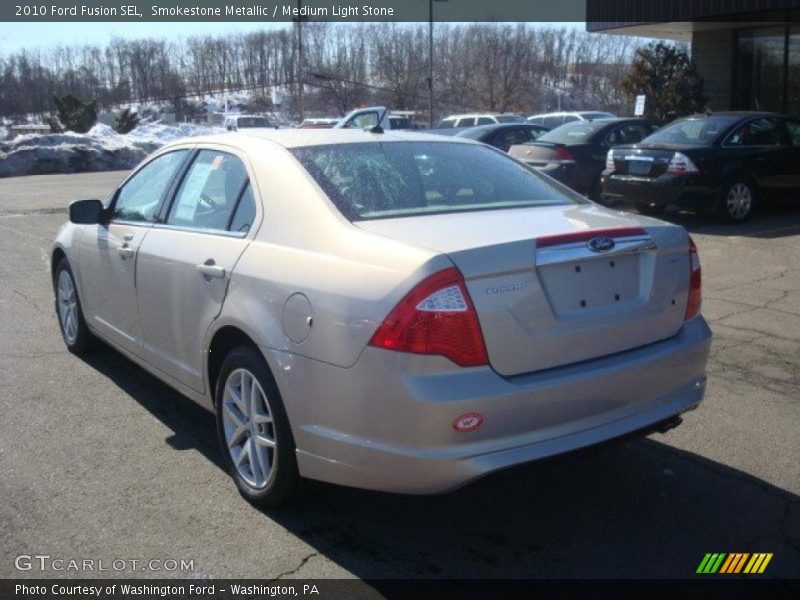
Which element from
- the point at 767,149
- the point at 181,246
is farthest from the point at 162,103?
the point at 181,246

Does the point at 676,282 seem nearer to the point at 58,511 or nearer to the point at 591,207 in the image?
the point at 591,207

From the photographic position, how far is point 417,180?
3.95 metres

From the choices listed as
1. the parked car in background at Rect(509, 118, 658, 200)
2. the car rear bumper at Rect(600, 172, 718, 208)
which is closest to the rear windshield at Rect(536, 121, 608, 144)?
the parked car in background at Rect(509, 118, 658, 200)

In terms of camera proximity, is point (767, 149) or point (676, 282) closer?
point (676, 282)

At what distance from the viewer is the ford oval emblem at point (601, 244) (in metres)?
3.24

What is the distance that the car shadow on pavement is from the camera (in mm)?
3180

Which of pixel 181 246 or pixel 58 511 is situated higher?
pixel 181 246

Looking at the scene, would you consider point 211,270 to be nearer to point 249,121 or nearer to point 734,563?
point 734,563

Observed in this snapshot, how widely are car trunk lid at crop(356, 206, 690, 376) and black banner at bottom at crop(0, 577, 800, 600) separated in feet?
2.64

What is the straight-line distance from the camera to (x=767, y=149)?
11.4m

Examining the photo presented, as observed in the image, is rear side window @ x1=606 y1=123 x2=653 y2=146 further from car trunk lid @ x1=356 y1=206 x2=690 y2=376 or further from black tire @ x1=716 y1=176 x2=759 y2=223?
car trunk lid @ x1=356 y1=206 x2=690 y2=376

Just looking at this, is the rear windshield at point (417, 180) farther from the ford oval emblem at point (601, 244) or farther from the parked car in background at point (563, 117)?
the parked car in background at point (563, 117)

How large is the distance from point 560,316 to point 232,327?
4.76 ft

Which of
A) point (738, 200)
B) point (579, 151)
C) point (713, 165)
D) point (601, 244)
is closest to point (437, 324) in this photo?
point (601, 244)
